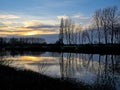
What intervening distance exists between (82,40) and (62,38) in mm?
15127

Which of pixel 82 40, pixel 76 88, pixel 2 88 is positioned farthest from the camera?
pixel 82 40

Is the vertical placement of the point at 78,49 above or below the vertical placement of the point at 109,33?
below

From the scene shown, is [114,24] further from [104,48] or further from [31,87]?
[31,87]

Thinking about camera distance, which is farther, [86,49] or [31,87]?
[86,49]

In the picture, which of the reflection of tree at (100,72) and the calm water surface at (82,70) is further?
the calm water surface at (82,70)

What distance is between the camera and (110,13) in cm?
7825

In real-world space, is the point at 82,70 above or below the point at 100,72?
below

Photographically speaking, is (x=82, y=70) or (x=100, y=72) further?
(x=82, y=70)

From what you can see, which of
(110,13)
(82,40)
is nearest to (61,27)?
(82,40)

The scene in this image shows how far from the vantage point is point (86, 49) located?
7975 cm

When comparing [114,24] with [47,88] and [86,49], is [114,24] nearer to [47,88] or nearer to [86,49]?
[86,49]

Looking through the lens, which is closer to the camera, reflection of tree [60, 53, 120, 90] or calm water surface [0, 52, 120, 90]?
reflection of tree [60, 53, 120, 90]

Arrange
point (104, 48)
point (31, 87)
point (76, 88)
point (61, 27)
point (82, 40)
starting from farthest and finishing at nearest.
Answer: point (82, 40) → point (61, 27) → point (104, 48) → point (76, 88) → point (31, 87)

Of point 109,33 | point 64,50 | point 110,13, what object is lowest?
point 64,50
